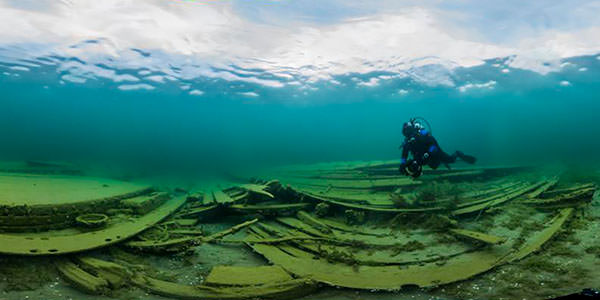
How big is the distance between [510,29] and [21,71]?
147ft

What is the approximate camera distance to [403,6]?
14.9 m

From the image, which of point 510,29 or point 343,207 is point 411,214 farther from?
point 510,29

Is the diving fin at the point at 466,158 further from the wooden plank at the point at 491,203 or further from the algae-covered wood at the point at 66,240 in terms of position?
the algae-covered wood at the point at 66,240

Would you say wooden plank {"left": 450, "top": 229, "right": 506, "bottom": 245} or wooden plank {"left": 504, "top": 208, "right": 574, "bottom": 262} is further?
wooden plank {"left": 450, "top": 229, "right": 506, "bottom": 245}

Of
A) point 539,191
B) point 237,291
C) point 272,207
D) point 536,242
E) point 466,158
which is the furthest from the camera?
point 466,158

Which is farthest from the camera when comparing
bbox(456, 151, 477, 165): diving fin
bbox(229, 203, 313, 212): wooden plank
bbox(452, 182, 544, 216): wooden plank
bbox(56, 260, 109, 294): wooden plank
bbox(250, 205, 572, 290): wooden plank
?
bbox(456, 151, 477, 165): diving fin

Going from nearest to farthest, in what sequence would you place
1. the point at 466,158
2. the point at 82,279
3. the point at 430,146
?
the point at 82,279, the point at 430,146, the point at 466,158

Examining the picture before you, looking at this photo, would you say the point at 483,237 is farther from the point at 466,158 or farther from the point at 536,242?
the point at 466,158

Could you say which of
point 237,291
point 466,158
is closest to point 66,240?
point 237,291

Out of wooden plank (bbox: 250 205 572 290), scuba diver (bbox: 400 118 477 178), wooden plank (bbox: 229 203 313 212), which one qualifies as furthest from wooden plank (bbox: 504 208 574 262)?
wooden plank (bbox: 229 203 313 212)

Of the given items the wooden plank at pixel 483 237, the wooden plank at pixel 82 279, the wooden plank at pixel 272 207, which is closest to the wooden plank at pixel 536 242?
the wooden plank at pixel 483 237

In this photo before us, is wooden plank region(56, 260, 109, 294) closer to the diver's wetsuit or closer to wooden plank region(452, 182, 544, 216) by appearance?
wooden plank region(452, 182, 544, 216)

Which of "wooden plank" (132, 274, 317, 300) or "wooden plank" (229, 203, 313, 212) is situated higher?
"wooden plank" (229, 203, 313, 212)

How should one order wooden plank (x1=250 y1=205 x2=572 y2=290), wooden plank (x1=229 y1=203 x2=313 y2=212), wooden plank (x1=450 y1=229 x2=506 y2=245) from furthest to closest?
wooden plank (x1=229 y1=203 x2=313 y2=212) → wooden plank (x1=450 y1=229 x2=506 y2=245) → wooden plank (x1=250 y1=205 x2=572 y2=290)
